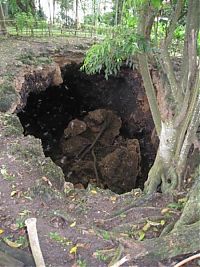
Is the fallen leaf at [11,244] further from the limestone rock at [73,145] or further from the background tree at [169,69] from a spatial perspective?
the limestone rock at [73,145]

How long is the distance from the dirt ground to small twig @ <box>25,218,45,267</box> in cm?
8

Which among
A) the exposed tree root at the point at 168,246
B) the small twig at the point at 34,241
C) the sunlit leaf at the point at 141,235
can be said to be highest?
the exposed tree root at the point at 168,246

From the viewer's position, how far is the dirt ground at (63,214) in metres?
3.55

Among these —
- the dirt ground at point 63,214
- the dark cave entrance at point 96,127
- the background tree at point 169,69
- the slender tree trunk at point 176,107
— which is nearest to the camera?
the dirt ground at point 63,214

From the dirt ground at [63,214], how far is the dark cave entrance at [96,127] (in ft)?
14.9

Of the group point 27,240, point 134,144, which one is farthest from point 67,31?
point 27,240

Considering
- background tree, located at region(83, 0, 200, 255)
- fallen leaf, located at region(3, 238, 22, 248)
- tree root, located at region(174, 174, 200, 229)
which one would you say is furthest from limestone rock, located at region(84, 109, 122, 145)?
fallen leaf, located at region(3, 238, 22, 248)

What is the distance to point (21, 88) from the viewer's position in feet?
29.4

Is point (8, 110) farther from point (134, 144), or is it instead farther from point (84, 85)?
point (84, 85)

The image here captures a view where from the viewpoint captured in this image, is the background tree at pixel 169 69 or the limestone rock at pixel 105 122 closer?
the background tree at pixel 169 69

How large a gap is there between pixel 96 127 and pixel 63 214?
8.50m

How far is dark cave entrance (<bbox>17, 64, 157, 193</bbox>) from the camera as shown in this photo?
1091cm

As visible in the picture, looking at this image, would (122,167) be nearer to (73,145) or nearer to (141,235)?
(73,145)

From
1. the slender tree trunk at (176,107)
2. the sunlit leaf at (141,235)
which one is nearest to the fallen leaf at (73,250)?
the sunlit leaf at (141,235)
